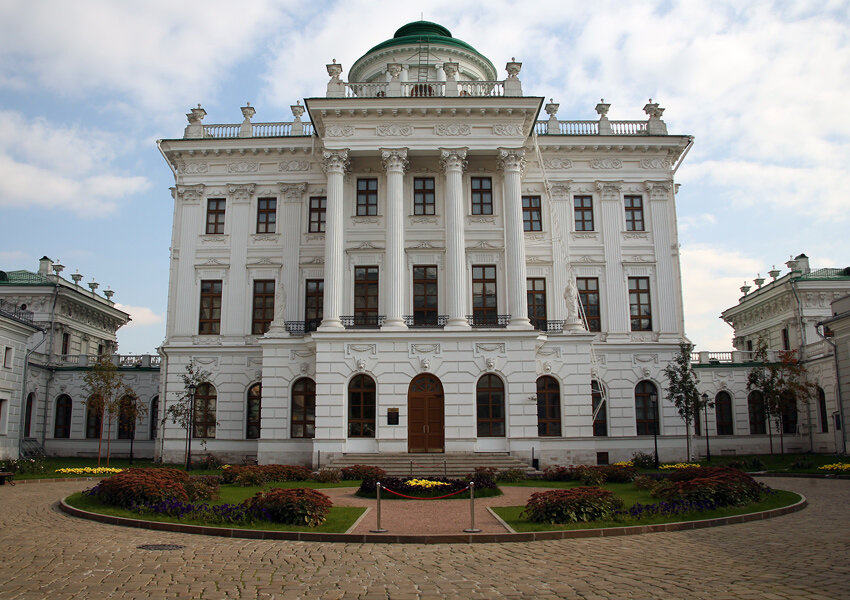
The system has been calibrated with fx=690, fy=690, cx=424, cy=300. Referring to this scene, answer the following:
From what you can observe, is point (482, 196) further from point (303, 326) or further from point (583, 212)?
point (303, 326)

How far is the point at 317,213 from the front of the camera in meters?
38.4

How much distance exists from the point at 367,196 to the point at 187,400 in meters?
14.3

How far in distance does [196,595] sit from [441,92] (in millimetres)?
32386

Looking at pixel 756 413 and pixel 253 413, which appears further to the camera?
pixel 756 413

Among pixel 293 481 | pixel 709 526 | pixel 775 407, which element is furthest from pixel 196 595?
pixel 775 407

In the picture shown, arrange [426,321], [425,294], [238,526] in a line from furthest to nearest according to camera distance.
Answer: [425,294], [426,321], [238,526]

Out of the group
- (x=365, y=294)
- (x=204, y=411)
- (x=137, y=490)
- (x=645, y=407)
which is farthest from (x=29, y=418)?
(x=645, y=407)

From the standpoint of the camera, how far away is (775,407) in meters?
37.2

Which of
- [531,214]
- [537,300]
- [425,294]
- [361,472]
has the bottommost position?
[361,472]

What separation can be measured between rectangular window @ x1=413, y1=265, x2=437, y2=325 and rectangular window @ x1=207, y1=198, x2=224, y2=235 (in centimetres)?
1161

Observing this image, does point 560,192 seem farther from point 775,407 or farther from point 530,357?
point 775,407

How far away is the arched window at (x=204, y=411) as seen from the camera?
1432 inches

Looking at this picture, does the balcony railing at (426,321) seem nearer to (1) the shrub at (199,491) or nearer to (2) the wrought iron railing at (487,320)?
(2) the wrought iron railing at (487,320)

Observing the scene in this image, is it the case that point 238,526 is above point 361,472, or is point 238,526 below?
below
